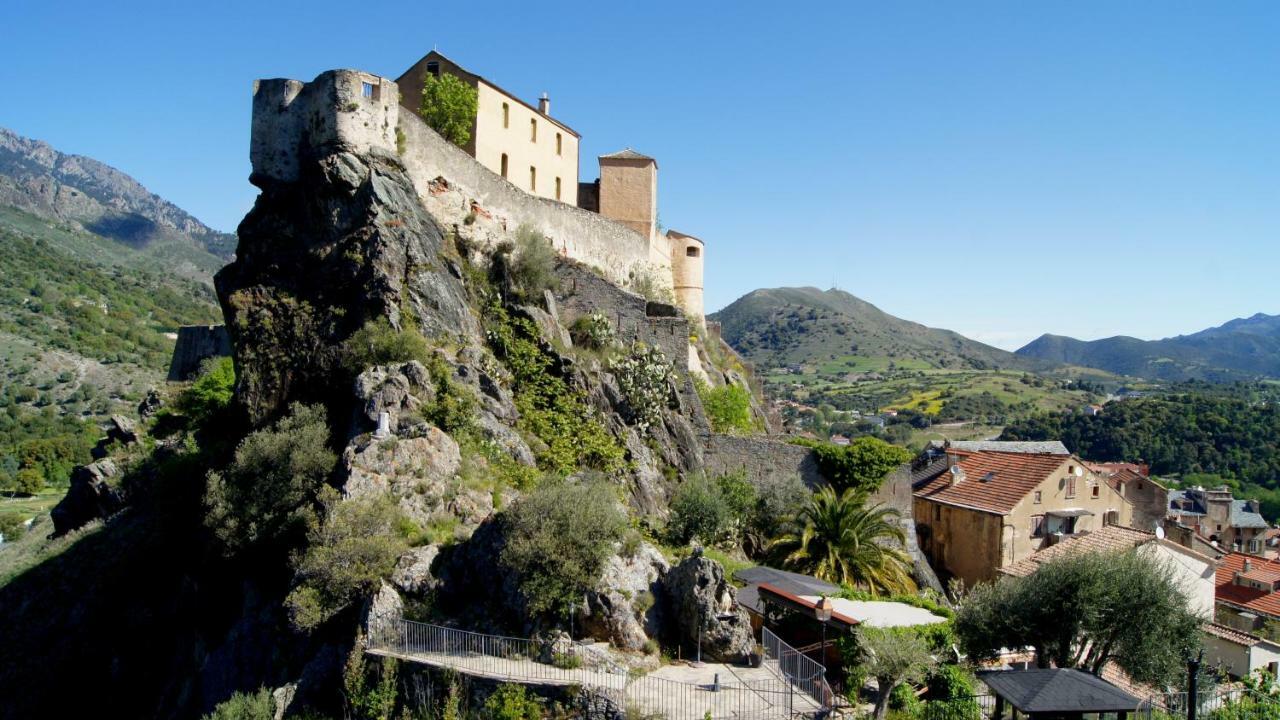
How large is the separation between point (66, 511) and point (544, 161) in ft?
83.7

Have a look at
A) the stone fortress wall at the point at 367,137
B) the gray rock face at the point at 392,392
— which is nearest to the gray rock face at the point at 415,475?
the gray rock face at the point at 392,392

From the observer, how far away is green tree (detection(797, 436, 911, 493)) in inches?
1032

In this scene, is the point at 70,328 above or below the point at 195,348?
above

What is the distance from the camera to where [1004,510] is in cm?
2702

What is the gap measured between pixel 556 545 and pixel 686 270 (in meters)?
29.0

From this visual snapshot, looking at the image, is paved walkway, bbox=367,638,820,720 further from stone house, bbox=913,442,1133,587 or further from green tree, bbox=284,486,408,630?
stone house, bbox=913,442,1133,587

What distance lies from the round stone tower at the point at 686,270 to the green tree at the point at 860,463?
617 inches

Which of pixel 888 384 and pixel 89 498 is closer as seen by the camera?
pixel 89 498

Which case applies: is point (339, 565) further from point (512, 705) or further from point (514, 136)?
point (514, 136)

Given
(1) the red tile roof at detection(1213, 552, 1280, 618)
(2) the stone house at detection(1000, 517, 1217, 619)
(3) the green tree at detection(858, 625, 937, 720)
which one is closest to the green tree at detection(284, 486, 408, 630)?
(3) the green tree at detection(858, 625, 937, 720)

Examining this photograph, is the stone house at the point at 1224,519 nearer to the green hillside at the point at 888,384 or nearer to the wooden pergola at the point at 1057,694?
the green hillside at the point at 888,384

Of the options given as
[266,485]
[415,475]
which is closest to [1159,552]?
[415,475]

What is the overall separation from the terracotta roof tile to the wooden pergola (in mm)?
11081

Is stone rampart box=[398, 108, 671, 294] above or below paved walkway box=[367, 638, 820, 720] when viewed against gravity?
above
